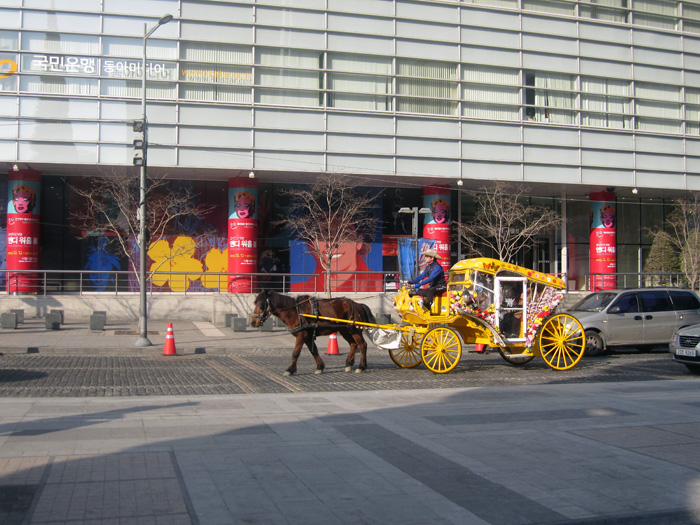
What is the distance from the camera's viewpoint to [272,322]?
24.5 m

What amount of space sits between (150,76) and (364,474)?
2665 centimetres

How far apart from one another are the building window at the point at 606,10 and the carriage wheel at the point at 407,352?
91.1ft

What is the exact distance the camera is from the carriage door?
14.3 m

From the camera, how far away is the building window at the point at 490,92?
109ft

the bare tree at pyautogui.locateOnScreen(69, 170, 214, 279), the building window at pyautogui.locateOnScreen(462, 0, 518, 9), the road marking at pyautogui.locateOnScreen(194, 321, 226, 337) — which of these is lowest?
the road marking at pyautogui.locateOnScreen(194, 321, 226, 337)

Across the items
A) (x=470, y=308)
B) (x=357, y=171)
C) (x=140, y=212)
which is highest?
(x=357, y=171)

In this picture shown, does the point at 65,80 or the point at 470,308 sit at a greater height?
the point at 65,80

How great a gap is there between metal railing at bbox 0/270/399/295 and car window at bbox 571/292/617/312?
36.8ft

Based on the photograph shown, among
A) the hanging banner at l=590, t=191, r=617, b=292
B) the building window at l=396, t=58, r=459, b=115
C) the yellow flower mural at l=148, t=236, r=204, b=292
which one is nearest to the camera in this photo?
the building window at l=396, t=58, r=459, b=115

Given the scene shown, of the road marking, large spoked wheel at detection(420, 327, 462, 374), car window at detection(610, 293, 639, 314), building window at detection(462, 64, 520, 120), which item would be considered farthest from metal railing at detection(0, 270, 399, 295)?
large spoked wheel at detection(420, 327, 462, 374)

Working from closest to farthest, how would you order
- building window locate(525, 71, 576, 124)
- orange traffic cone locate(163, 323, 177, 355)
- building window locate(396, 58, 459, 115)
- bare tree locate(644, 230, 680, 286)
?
orange traffic cone locate(163, 323, 177, 355) < building window locate(396, 58, 459, 115) < building window locate(525, 71, 576, 124) < bare tree locate(644, 230, 680, 286)

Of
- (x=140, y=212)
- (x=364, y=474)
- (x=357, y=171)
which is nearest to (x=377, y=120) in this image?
(x=357, y=171)

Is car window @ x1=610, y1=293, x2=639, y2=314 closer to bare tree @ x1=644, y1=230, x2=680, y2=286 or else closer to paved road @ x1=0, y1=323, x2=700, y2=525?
paved road @ x1=0, y1=323, x2=700, y2=525

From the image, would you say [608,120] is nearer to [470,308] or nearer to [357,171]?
[357,171]
